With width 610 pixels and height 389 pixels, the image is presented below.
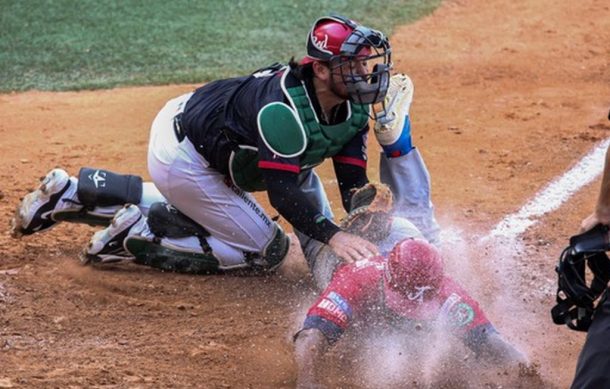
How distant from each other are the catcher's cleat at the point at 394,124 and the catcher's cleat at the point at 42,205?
6.02 feet

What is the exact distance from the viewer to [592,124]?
8742 mm

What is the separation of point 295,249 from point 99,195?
123cm

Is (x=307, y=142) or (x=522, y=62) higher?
(x=307, y=142)

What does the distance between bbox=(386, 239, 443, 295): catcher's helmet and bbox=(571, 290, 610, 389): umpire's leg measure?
1.10 meters

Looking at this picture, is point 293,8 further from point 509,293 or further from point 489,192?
point 509,293

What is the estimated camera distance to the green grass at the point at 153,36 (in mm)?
10242

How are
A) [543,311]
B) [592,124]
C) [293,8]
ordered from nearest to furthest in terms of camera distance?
[543,311] → [592,124] → [293,8]

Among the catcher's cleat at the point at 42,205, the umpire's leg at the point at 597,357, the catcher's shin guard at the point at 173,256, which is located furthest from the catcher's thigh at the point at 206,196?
the umpire's leg at the point at 597,357

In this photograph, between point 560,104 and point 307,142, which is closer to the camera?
point 307,142

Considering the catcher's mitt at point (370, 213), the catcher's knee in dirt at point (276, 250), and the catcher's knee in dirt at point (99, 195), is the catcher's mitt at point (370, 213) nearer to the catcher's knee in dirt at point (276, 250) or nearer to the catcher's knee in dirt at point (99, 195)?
the catcher's knee in dirt at point (276, 250)

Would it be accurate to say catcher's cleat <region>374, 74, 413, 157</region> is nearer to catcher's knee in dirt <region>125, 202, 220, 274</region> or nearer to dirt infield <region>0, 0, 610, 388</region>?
dirt infield <region>0, 0, 610, 388</region>

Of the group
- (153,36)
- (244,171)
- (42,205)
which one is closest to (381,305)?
(244,171)

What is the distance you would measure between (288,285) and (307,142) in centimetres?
104

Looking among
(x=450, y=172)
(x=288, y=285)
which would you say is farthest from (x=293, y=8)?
(x=288, y=285)
